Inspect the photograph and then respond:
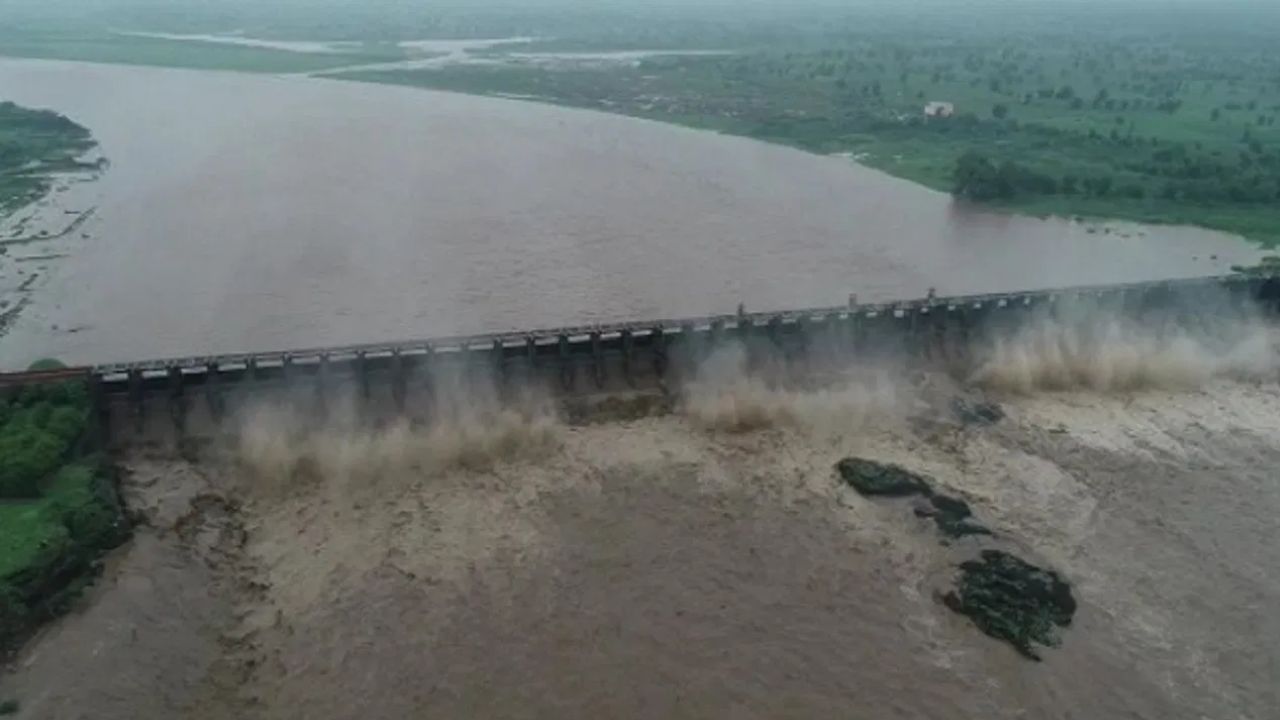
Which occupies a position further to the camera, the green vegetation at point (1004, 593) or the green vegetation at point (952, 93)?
the green vegetation at point (952, 93)

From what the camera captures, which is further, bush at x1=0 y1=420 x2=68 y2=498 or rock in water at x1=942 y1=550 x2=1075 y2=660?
bush at x1=0 y1=420 x2=68 y2=498

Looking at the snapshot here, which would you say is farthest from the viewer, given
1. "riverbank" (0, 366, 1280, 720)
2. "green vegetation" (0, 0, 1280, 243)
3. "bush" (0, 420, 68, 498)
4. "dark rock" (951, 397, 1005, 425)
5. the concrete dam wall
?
"green vegetation" (0, 0, 1280, 243)

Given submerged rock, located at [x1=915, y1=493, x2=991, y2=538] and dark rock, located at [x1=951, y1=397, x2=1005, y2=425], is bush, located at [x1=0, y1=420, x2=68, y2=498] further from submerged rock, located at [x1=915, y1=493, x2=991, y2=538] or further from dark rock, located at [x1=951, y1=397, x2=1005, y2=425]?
dark rock, located at [x1=951, y1=397, x2=1005, y2=425]

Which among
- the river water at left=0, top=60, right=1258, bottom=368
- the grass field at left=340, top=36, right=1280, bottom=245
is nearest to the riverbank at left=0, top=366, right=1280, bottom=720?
the river water at left=0, top=60, right=1258, bottom=368

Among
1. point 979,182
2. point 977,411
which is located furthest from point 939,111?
point 977,411

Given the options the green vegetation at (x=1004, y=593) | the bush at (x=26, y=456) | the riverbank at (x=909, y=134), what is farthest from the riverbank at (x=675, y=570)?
the riverbank at (x=909, y=134)

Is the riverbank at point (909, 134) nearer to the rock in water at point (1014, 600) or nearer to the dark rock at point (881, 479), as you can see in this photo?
the dark rock at point (881, 479)
